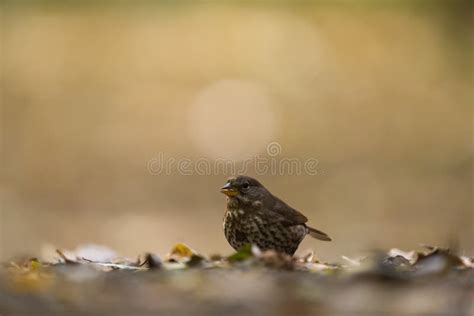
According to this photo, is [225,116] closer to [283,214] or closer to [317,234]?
[317,234]

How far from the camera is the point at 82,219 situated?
44.3 feet

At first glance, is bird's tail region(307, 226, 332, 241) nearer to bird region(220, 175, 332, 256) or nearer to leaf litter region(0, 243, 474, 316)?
bird region(220, 175, 332, 256)

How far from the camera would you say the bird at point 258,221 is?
22.6 ft

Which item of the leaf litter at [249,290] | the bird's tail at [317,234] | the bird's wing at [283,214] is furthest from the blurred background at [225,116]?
the leaf litter at [249,290]

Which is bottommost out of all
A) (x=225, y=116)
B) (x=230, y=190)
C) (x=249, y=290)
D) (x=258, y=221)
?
(x=249, y=290)

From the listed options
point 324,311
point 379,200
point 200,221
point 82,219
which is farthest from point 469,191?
point 324,311

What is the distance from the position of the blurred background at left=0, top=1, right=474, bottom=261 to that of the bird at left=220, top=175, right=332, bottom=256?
10.6 feet

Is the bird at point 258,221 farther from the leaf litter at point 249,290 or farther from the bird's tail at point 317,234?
the leaf litter at point 249,290

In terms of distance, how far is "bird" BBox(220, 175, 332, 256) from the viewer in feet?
22.6

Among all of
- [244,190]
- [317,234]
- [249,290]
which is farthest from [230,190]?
[249,290]

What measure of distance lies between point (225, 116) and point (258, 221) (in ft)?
39.9

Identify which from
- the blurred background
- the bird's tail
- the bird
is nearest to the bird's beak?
the bird

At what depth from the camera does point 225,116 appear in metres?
19.0

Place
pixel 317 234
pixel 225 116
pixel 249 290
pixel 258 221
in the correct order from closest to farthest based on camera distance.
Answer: pixel 249 290, pixel 258 221, pixel 317 234, pixel 225 116
